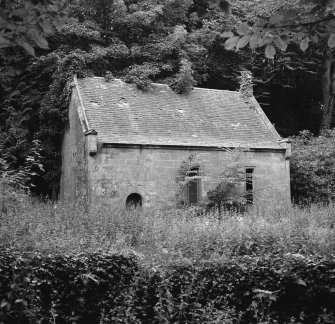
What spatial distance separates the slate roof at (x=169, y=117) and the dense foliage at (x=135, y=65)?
965 mm

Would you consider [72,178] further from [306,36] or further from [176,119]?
[306,36]

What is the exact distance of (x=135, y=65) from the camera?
87.9 ft

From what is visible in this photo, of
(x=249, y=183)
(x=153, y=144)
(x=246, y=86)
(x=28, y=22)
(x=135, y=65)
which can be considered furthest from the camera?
(x=135, y=65)

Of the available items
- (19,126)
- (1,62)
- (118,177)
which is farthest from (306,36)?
(1,62)

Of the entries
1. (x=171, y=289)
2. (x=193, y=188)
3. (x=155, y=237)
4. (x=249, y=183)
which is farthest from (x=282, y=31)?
(x=249, y=183)

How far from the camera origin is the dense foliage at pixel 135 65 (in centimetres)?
2438

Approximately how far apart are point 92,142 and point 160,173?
3.50m

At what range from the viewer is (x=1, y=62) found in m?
28.4

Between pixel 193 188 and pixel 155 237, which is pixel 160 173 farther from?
pixel 155 237

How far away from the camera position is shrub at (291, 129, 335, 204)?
24250 mm

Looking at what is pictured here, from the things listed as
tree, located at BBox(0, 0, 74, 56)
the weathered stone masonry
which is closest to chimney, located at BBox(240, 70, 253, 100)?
the weathered stone masonry

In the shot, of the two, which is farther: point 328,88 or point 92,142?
point 328,88

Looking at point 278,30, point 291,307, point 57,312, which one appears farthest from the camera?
point 291,307

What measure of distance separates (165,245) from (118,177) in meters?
11.4
